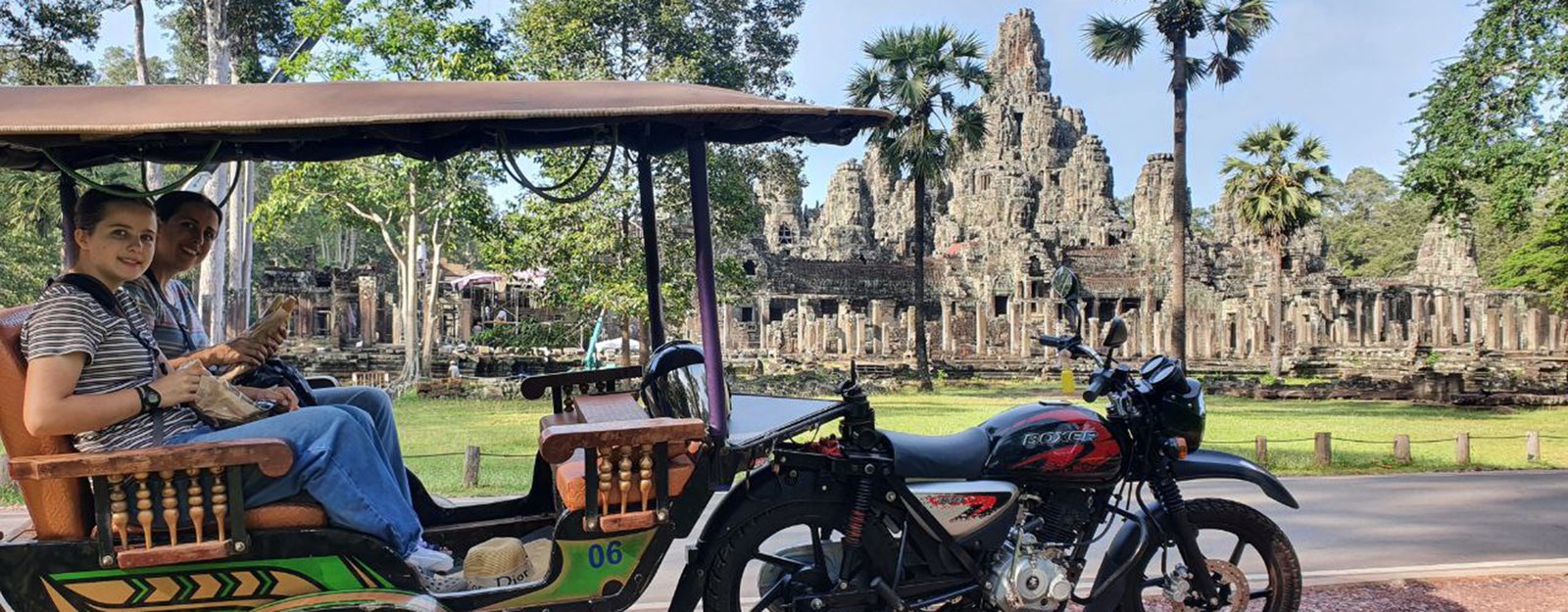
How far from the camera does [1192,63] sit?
74.1ft

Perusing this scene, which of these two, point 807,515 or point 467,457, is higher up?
point 807,515

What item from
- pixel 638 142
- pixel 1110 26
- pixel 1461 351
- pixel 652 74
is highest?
pixel 1110 26

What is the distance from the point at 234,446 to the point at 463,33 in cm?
1626

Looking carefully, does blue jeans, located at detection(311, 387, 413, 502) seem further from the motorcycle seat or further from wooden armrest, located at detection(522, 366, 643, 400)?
the motorcycle seat

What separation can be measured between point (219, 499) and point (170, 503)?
124mm

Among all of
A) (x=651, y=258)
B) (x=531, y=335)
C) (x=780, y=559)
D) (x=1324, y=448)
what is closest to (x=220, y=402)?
(x=651, y=258)

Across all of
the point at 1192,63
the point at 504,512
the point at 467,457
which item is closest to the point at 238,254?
the point at 467,457

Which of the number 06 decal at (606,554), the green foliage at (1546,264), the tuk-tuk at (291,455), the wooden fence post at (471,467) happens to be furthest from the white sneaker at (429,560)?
the green foliage at (1546,264)

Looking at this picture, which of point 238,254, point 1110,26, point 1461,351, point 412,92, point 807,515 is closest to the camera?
point 412,92

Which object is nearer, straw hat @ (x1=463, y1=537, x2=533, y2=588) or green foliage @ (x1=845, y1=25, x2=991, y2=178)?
straw hat @ (x1=463, y1=537, x2=533, y2=588)

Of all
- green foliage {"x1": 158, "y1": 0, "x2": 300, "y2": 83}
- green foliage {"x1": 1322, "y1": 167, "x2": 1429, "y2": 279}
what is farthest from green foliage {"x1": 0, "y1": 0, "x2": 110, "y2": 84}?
green foliage {"x1": 1322, "y1": 167, "x2": 1429, "y2": 279}

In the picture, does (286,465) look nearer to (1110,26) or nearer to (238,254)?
(238,254)

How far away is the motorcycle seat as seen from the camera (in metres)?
3.82

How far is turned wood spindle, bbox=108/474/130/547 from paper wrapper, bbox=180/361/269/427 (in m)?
0.32
